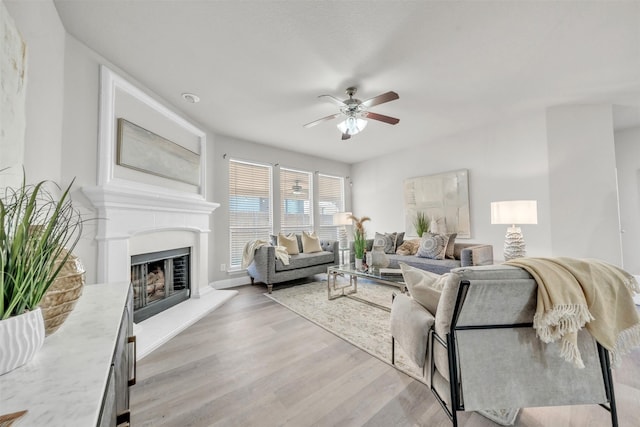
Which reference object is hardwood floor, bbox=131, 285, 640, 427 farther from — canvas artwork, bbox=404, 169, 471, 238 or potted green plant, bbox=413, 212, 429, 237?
potted green plant, bbox=413, 212, 429, 237

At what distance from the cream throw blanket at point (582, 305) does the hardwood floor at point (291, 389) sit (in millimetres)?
627

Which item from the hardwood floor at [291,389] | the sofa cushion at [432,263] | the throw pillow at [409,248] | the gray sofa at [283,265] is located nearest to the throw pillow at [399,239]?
the throw pillow at [409,248]

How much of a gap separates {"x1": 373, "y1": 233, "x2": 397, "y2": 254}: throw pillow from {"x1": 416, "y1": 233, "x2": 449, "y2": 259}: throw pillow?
0.57 m

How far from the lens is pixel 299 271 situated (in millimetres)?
4102

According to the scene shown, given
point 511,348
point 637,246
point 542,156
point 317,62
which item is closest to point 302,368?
point 511,348

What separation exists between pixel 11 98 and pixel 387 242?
4562mm

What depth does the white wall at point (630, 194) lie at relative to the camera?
359 centimetres

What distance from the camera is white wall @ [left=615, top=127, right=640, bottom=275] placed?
359cm

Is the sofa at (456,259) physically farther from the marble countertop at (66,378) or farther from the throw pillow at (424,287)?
the marble countertop at (66,378)

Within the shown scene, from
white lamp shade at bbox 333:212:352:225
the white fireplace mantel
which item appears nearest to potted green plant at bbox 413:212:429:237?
white lamp shade at bbox 333:212:352:225

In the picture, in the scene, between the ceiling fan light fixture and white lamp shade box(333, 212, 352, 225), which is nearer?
the ceiling fan light fixture

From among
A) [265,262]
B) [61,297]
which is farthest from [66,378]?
[265,262]

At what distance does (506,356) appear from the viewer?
1.12 m

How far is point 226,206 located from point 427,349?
3726mm
